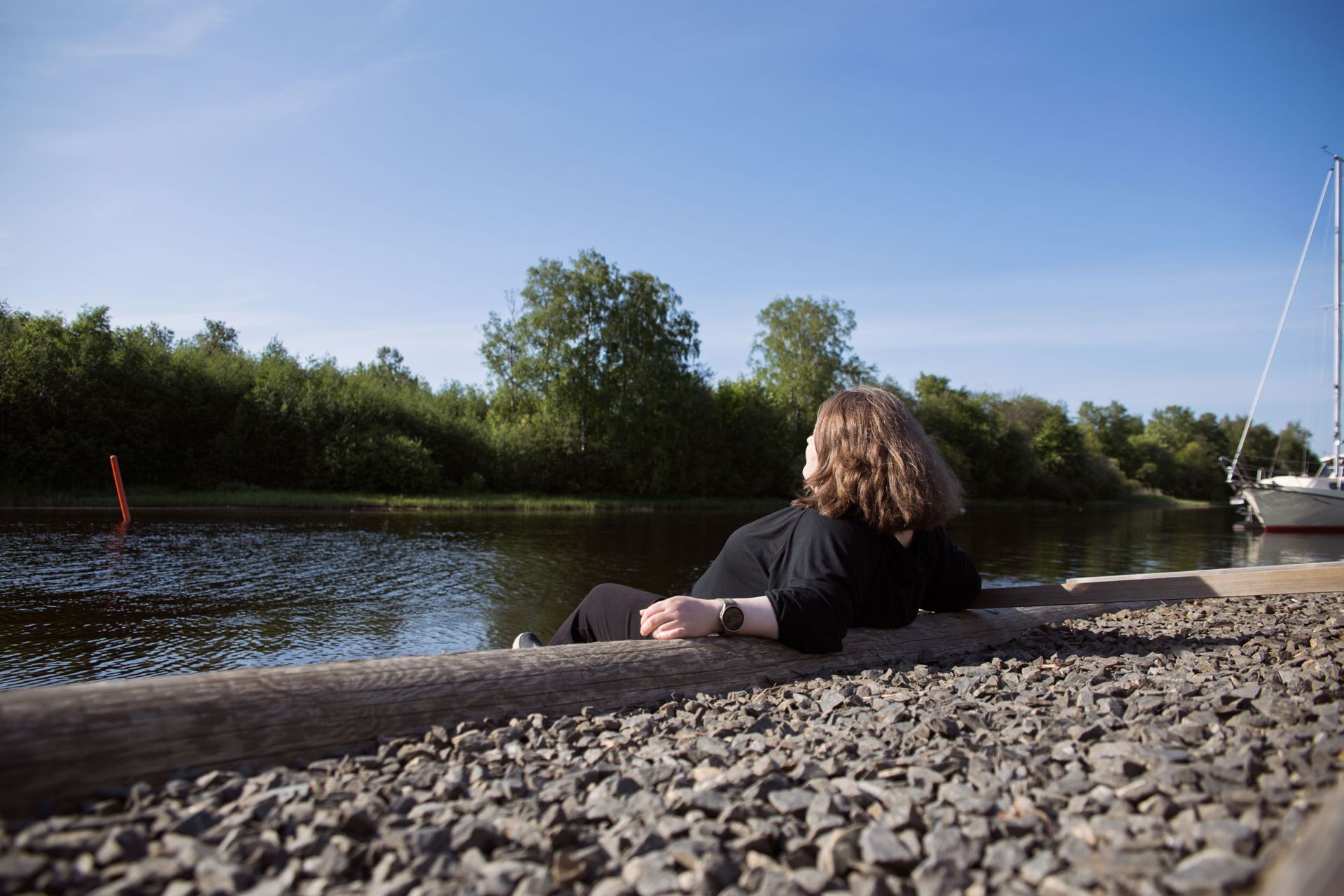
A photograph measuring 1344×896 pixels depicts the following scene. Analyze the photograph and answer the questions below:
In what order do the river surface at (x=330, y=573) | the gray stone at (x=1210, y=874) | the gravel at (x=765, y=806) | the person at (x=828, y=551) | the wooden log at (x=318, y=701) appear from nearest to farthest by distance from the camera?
the gray stone at (x=1210, y=874) → the gravel at (x=765, y=806) → the wooden log at (x=318, y=701) → the person at (x=828, y=551) → the river surface at (x=330, y=573)

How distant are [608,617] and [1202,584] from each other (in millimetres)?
4848

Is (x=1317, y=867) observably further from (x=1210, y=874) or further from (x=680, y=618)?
(x=680, y=618)

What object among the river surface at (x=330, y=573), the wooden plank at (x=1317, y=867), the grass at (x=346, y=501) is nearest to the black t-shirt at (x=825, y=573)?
the wooden plank at (x=1317, y=867)

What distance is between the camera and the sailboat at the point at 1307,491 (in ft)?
92.7

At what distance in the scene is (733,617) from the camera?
3.41 metres

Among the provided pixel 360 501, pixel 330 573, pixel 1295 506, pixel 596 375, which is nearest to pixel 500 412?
pixel 596 375

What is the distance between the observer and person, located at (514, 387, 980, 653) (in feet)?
11.3

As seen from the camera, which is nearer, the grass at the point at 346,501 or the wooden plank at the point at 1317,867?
the wooden plank at the point at 1317,867

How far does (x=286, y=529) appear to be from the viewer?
63.5ft

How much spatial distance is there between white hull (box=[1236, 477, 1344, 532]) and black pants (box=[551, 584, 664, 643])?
34036 millimetres

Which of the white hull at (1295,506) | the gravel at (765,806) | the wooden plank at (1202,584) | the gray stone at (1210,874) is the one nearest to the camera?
the gray stone at (1210,874)

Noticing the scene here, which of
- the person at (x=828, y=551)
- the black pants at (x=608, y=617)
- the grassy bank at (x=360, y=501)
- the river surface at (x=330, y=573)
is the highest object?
the person at (x=828, y=551)

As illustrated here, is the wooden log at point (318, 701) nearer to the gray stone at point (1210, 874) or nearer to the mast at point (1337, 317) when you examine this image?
the gray stone at point (1210, 874)

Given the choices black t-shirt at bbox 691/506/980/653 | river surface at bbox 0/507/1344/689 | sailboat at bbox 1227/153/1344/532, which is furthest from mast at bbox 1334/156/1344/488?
black t-shirt at bbox 691/506/980/653
